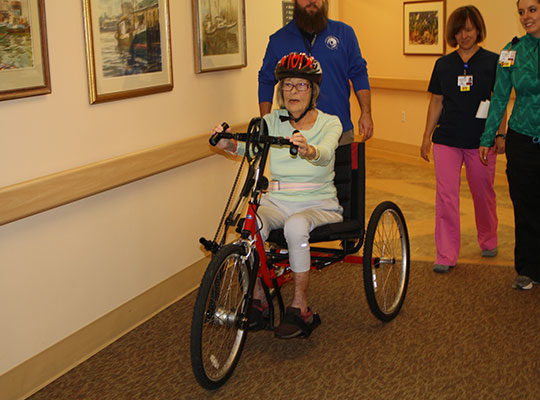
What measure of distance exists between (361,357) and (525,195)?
4.97ft

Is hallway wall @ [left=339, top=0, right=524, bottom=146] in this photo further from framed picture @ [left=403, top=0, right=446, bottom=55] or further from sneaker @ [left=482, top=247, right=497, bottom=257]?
sneaker @ [left=482, top=247, right=497, bottom=257]

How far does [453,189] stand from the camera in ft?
14.6

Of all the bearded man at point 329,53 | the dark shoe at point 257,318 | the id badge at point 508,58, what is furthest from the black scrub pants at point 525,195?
the dark shoe at point 257,318

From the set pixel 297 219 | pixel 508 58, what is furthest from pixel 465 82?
pixel 297 219

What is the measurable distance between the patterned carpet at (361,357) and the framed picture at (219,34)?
160 centimetres

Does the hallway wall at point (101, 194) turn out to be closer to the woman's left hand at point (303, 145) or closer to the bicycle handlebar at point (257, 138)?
the bicycle handlebar at point (257, 138)

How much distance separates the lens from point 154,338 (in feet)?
11.8

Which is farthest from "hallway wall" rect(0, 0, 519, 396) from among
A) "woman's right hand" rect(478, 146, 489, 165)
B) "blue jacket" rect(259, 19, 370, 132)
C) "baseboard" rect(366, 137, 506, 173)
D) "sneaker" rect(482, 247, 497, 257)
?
"baseboard" rect(366, 137, 506, 173)

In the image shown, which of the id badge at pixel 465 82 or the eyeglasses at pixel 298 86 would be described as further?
the id badge at pixel 465 82

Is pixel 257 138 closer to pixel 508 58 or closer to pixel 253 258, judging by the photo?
pixel 253 258

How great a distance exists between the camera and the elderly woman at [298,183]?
324cm

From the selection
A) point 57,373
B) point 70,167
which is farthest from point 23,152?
point 57,373

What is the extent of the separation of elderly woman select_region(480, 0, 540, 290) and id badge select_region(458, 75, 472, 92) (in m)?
0.30

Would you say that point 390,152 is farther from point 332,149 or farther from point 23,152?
point 23,152
